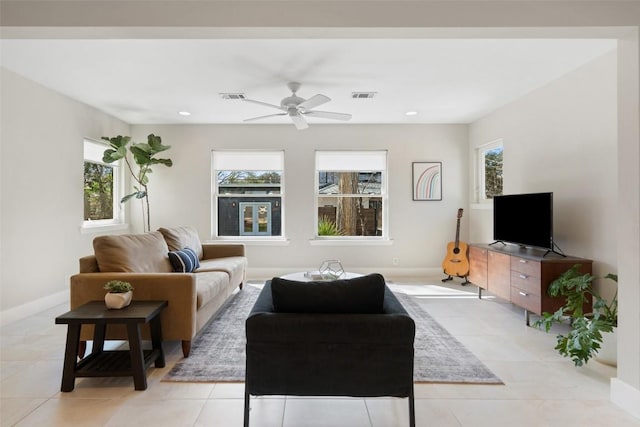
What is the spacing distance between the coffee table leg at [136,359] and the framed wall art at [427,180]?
4463mm

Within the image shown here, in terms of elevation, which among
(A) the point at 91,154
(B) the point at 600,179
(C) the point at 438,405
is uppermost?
(A) the point at 91,154

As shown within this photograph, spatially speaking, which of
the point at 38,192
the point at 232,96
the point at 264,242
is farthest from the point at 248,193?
the point at 38,192

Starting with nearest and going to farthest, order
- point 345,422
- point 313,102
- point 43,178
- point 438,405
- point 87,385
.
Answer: point 345,422 → point 438,405 → point 87,385 → point 313,102 → point 43,178

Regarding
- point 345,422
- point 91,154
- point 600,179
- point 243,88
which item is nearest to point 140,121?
point 91,154

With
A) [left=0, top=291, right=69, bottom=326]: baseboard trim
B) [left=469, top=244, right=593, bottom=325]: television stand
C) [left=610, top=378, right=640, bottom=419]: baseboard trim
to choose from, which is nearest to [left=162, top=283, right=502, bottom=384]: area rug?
[left=610, top=378, right=640, bottom=419]: baseboard trim

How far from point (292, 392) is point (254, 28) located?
2.03 metres

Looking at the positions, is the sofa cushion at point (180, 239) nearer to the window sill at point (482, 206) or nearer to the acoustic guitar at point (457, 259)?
the acoustic guitar at point (457, 259)

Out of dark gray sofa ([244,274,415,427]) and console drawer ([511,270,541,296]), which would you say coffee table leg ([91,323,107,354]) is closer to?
dark gray sofa ([244,274,415,427])

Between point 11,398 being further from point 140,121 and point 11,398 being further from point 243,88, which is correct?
point 140,121

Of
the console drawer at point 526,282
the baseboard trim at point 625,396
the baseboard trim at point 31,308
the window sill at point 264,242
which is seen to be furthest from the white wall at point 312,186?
the baseboard trim at point 625,396

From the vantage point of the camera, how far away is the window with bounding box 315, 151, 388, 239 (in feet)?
18.3

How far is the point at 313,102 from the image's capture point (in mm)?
3414

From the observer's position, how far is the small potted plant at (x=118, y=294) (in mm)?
2244

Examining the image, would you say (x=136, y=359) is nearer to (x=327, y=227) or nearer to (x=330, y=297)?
(x=330, y=297)
